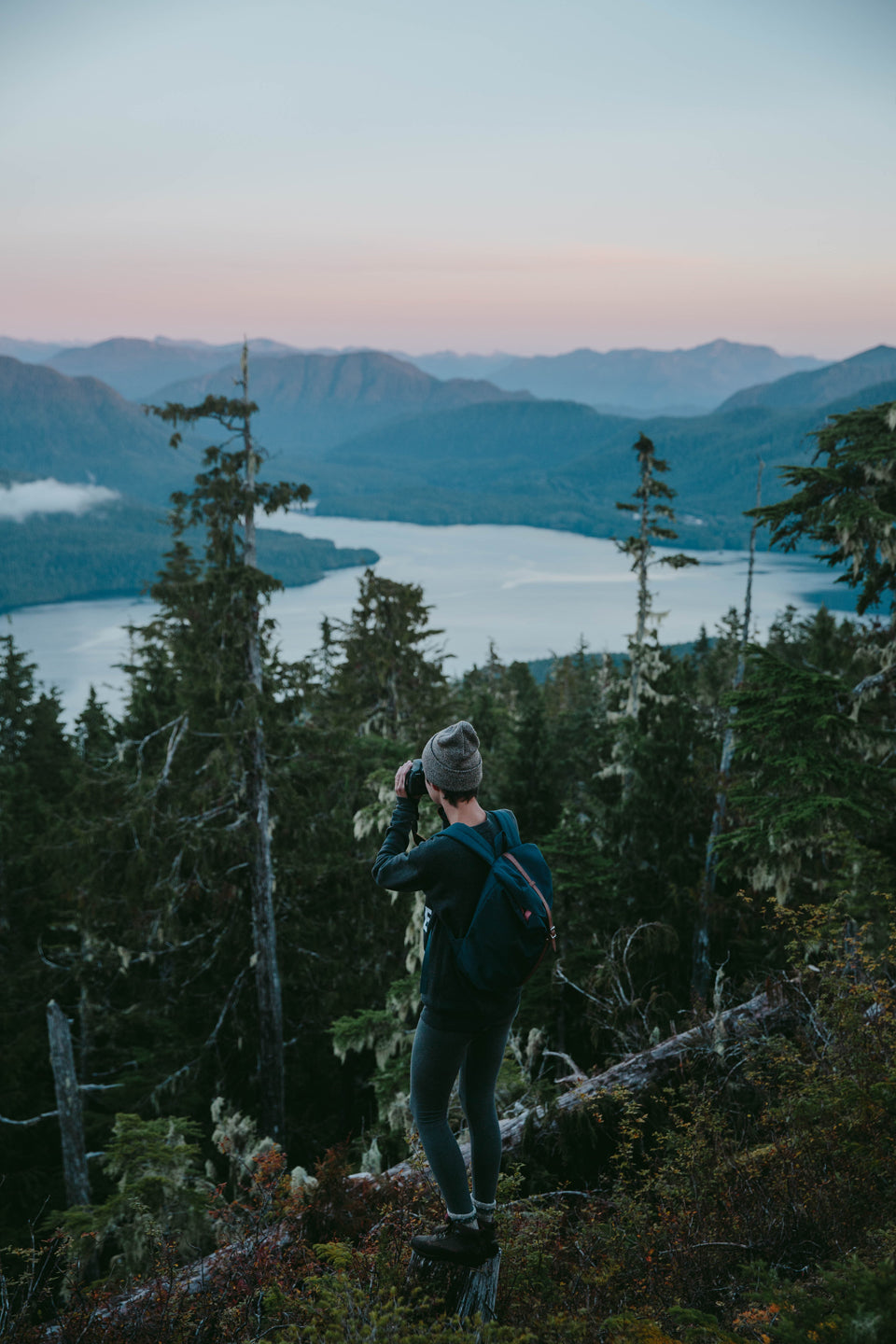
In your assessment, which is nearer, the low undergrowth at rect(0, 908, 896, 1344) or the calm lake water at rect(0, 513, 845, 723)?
the low undergrowth at rect(0, 908, 896, 1344)

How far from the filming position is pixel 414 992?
8.48m

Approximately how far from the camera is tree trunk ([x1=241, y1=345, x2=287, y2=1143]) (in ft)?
36.1

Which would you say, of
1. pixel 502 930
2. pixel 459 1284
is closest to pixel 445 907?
pixel 502 930

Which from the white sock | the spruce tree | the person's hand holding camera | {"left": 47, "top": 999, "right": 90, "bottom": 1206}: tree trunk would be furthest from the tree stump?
{"left": 47, "top": 999, "right": 90, "bottom": 1206}: tree trunk

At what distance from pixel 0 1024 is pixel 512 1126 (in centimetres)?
1501

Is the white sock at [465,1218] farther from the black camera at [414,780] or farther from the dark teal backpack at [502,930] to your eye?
the black camera at [414,780]

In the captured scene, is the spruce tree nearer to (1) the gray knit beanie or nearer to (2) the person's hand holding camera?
(2) the person's hand holding camera

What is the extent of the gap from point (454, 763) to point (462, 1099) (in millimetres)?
1575

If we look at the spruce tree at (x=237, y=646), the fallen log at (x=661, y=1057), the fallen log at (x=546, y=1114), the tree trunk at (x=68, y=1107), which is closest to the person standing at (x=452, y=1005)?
the fallen log at (x=546, y=1114)

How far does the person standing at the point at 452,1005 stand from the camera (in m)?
2.93

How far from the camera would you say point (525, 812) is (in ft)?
46.5

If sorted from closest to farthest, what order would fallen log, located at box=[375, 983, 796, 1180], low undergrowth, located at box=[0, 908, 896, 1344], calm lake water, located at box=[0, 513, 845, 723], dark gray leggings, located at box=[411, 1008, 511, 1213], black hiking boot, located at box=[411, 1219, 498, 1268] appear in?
1. low undergrowth, located at box=[0, 908, 896, 1344]
2. dark gray leggings, located at box=[411, 1008, 511, 1213]
3. black hiking boot, located at box=[411, 1219, 498, 1268]
4. fallen log, located at box=[375, 983, 796, 1180]
5. calm lake water, located at box=[0, 513, 845, 723]

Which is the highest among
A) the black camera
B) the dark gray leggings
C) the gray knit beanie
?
the gray knit beanie

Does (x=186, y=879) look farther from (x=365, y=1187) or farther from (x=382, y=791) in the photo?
(x=365, y=1187)
